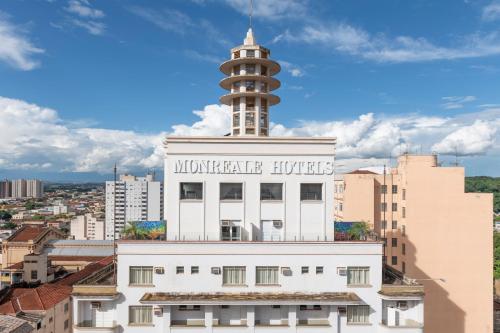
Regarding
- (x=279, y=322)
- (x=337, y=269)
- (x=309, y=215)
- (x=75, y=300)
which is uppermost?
(x=309, y=215)

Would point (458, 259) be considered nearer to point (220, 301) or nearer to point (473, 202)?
point (473, 202)

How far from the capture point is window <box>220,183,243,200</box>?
30.6 meters

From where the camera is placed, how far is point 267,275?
1122 inches

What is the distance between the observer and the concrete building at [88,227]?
156m

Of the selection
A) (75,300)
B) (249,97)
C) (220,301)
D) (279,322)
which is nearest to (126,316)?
(75,300)

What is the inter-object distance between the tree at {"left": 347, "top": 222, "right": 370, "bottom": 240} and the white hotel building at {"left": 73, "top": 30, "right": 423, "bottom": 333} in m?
1.76

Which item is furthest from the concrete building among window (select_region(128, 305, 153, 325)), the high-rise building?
window (select_region(128, 305, 153, 325))

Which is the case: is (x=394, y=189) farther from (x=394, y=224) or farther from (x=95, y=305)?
(x=95, y=305)

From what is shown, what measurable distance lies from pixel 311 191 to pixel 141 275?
15352 millimetres

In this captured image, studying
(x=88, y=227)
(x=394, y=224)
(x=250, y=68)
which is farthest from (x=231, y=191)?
(x=88, y=227)

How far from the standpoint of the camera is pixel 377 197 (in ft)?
180

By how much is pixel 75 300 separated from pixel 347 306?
2079 cm

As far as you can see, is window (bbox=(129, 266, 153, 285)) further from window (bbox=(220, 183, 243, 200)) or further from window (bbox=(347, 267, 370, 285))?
window (bbox=(347, 267, 370, 285))

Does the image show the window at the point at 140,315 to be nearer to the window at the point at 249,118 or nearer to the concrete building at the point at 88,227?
the window at the point at 249,118
